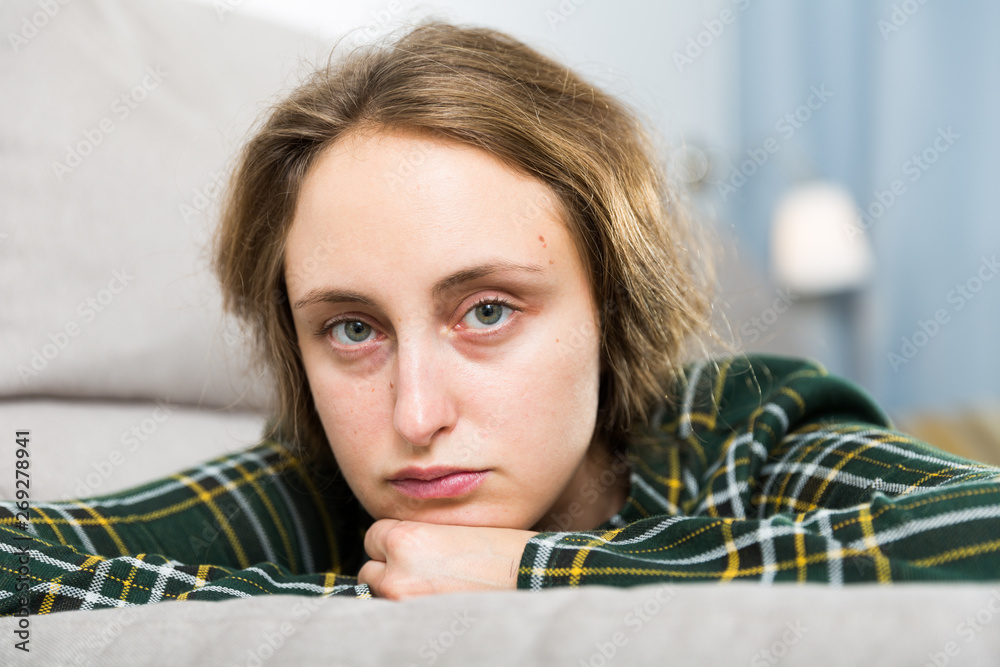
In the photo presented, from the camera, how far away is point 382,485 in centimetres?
76

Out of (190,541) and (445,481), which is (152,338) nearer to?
(190,541)

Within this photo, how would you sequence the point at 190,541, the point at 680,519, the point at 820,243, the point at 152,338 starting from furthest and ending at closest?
the point at 820,243 < the point at 152,338 < the point at 190,541 < the point at 680,519

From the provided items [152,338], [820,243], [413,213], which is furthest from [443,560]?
[820,243]

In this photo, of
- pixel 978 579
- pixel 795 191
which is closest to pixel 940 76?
pixel 795 191

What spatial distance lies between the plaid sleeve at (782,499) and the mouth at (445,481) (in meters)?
0.12

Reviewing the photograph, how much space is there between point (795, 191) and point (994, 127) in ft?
1.73

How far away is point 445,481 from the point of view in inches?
28.8

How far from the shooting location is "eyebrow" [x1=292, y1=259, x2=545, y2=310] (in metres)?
0.71

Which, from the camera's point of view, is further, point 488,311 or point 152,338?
point 152,338

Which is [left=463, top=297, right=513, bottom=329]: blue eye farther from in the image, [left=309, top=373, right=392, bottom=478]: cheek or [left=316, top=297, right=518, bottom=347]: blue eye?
[left=309, top=373, right=392, bottom=478]: cheek

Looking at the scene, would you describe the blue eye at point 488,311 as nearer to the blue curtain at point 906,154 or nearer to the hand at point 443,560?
the hand at point 443,560

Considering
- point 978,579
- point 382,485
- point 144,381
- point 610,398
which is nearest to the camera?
point 978,579

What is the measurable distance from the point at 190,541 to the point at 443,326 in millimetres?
430

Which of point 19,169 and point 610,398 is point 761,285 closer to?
point 610,398
